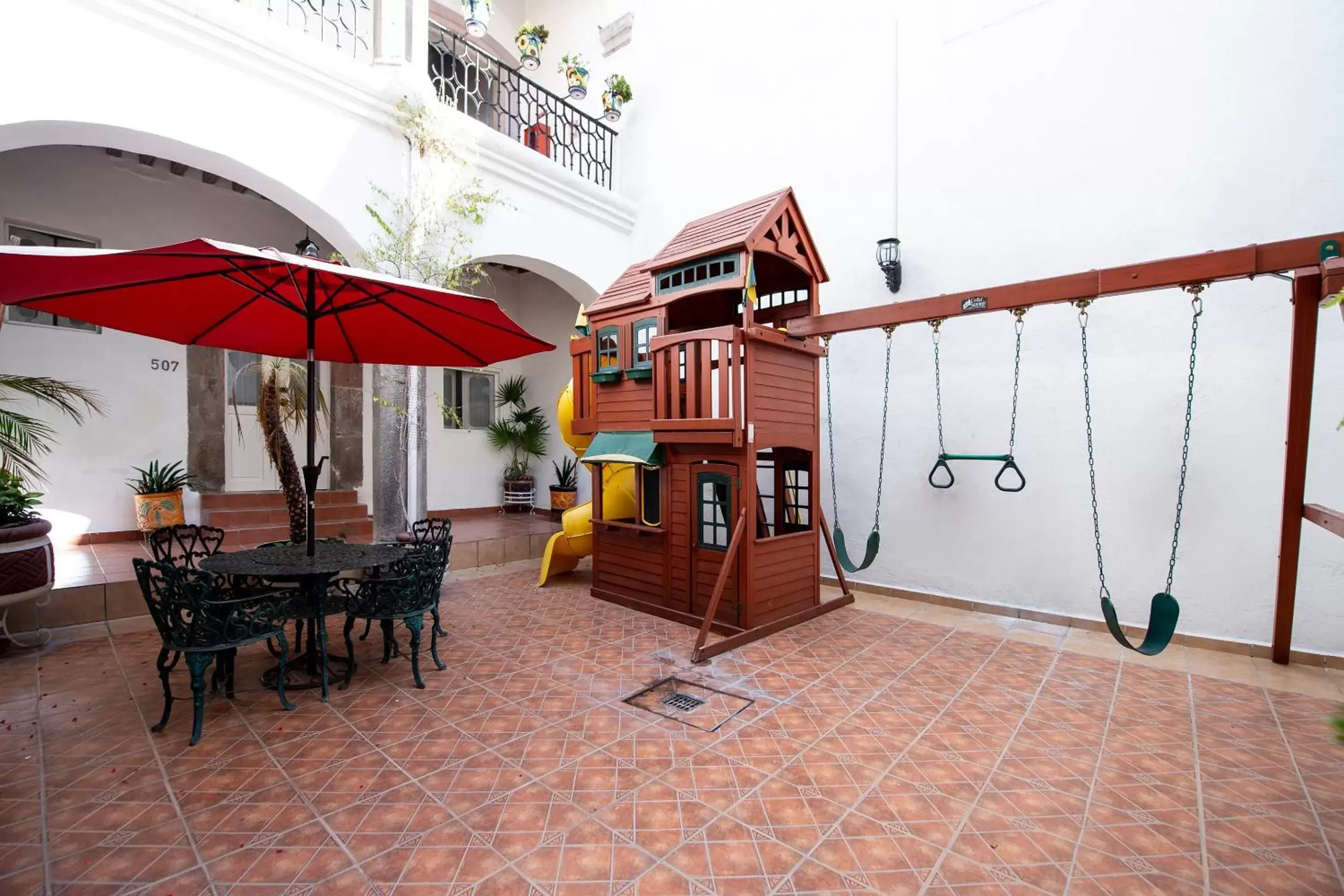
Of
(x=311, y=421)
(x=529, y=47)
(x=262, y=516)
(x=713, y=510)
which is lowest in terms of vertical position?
(x=262, y=516)

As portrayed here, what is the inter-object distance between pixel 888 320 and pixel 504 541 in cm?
560

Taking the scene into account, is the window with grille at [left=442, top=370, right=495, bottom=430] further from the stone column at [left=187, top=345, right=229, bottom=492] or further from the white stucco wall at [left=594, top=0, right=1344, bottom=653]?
the white stucco wall at [left=594, top=0, right=1344, bottom=653]

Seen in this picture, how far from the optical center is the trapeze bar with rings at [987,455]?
5.11 meters

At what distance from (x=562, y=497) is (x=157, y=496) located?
5.13 metres

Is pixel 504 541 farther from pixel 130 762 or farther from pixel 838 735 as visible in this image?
pixel 838 735

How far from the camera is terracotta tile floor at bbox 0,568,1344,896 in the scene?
224 centimetres

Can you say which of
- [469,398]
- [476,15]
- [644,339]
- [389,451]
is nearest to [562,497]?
[469,398]

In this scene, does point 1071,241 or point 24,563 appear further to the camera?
point 1071,241

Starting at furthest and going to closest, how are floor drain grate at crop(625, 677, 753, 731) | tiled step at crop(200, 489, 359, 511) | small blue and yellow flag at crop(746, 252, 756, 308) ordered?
tiled step at crop(200, 489, 359, 511) < small blue and yellow flag at crop(746, 252, 756, 308) < floor drain grate at crop(625, 677, 753, 731)

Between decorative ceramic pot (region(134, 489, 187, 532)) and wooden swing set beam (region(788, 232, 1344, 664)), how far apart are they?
8.88 meters

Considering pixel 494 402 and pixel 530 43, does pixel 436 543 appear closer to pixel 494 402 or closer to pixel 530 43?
pixel 494 402

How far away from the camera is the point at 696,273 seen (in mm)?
5246

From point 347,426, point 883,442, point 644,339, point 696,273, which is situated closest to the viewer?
point 696,273

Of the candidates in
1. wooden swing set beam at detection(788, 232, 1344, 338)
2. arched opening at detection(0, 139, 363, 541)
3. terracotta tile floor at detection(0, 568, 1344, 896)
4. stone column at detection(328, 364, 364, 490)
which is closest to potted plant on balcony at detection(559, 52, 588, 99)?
arched opening at detection(0, 139, 363, 541)
